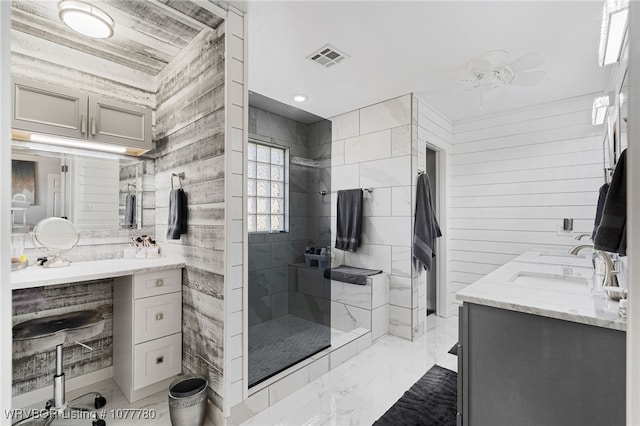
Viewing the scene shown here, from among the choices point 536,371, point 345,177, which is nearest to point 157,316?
point 536,371

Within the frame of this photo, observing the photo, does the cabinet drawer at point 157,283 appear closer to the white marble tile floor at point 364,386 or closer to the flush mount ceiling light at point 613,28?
the white marble tile floor at point 364,386

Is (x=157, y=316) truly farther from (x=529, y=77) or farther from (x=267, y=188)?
(x=529, y=77)

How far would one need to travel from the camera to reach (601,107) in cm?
253

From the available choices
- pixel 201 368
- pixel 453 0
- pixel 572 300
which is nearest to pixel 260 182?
pixel 201 368

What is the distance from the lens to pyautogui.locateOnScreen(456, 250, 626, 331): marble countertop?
122 cm

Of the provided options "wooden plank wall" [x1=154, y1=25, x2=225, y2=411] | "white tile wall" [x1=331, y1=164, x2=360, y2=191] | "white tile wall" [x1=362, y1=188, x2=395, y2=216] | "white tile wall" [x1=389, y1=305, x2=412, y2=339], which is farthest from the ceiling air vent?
"white tile wall" [x1=389, y1=305, x2=412, y2=339]

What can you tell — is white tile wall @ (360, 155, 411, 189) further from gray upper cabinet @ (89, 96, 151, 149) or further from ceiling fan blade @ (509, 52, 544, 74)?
gray upper cabinet @ (89, 96, 151, 149)

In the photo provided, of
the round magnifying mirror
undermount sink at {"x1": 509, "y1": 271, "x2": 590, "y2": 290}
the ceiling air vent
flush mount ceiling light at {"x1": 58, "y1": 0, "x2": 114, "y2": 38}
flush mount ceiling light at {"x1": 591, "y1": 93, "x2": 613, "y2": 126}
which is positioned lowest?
undermount sink at {"x1": 509, "y1": 271, "x2": 590, "y2": 290}

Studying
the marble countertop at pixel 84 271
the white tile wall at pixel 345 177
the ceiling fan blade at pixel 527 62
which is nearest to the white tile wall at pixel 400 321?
the white tile wall at pixel 345 177

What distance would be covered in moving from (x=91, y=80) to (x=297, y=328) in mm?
2505

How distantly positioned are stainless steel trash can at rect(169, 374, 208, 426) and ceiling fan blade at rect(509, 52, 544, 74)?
117 inches

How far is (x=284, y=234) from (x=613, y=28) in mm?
2160

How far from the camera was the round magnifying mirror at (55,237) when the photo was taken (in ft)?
6.59

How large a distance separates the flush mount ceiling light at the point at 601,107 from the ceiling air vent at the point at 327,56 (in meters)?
2.13
